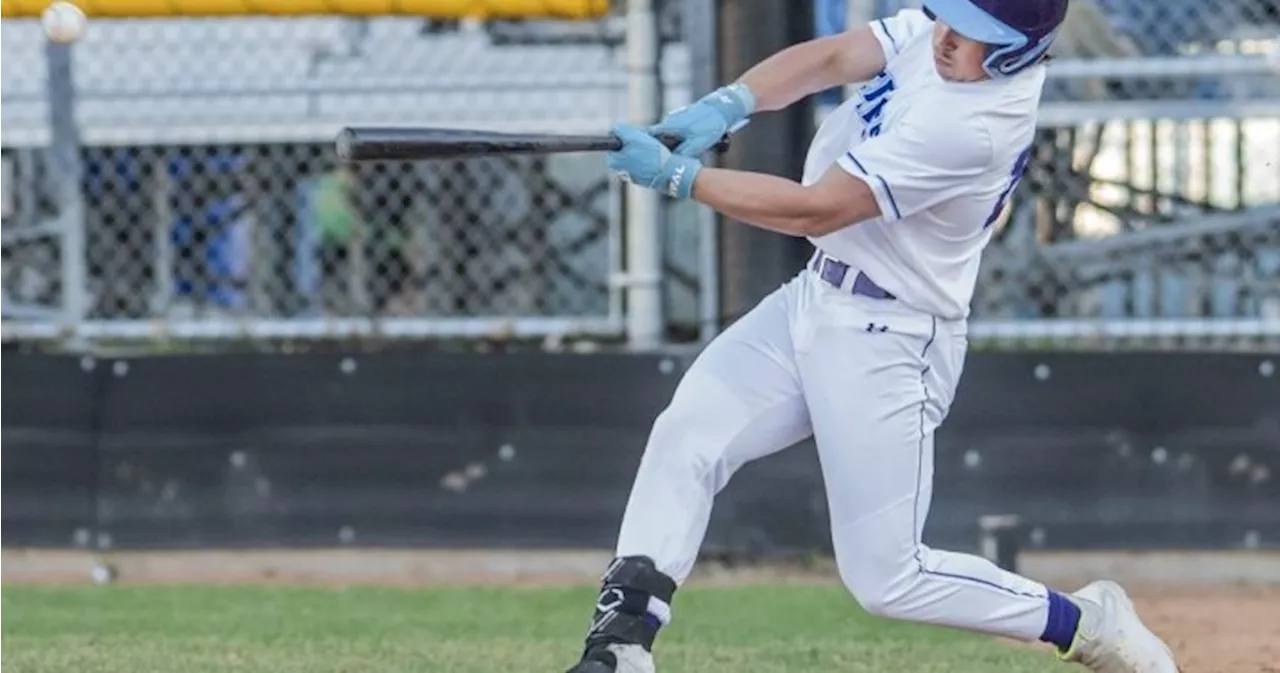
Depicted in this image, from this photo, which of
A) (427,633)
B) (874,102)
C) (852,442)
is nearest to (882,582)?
(852,442)

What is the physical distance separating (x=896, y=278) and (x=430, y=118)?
12.3ft

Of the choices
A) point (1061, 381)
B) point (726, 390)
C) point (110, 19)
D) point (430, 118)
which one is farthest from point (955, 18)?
point (110, 19)

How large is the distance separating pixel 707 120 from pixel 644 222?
9.96ft

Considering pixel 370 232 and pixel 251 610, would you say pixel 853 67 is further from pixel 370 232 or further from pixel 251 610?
pixel 370 232

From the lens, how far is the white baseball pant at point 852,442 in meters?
4.61

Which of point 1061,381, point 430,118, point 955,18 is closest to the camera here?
point 955,18

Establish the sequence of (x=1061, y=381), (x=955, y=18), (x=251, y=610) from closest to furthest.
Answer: (x=955, y=18) → (x=251, y=610) → (x=1061, y=381)

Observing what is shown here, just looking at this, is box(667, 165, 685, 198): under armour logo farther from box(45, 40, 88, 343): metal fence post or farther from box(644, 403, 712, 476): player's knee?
box(45, 40, 88, 343): metal fence post

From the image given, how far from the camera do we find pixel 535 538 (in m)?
7.54

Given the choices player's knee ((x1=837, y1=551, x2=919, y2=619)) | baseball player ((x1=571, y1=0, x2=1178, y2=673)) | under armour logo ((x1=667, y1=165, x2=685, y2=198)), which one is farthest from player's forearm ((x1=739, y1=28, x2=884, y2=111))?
player's knee ((x1=837, y1=551, x2=919, y2=619))

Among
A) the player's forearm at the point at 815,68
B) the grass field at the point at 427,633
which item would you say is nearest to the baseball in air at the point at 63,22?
the grass field at the point at 427,633

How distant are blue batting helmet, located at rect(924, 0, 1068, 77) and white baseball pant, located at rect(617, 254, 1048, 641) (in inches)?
22.9

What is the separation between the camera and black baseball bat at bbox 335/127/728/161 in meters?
4.28

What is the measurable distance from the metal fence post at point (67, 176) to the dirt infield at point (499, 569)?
0.92m
